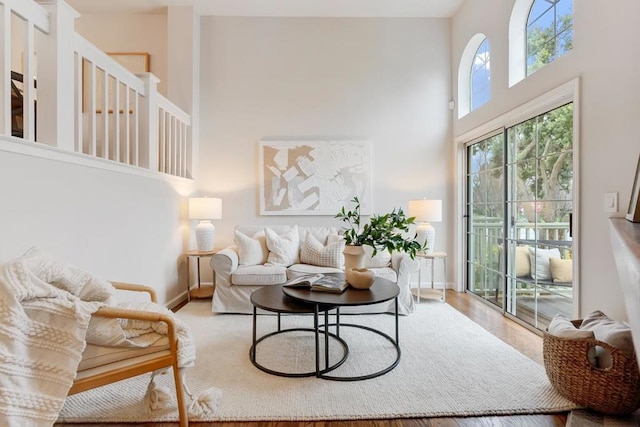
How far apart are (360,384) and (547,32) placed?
313 centimetres

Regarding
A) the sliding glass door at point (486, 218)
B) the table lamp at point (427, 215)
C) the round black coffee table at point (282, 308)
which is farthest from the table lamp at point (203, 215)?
the sliding glass door at point (486, 218)

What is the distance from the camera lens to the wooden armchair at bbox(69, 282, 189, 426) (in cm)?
135

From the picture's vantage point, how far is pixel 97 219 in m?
2.28

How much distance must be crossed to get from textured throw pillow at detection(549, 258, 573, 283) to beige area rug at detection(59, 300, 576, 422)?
694 millimetres

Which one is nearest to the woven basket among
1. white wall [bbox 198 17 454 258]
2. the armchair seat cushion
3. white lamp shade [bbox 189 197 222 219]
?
the armchair seat cushion

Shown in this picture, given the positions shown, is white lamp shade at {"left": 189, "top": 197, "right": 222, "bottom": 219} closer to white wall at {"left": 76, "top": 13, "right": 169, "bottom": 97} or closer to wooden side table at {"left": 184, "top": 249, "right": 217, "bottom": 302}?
wooden side table at {"left": 184, "top": 249, "right": 217, "bottom": 302}

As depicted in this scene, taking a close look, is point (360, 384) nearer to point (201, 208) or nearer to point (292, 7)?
point (201, 208)

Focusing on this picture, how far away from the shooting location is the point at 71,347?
125 centimetres

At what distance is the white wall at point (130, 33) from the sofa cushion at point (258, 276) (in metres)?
2.61

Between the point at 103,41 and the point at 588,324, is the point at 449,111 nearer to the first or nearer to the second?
the point at 588,324

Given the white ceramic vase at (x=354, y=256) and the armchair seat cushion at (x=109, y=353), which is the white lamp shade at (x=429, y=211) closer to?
the white ceramic vase at (x=354, y=256)

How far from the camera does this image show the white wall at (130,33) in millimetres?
3957

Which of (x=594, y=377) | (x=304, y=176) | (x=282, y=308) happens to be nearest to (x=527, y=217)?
(x=594, y=377)

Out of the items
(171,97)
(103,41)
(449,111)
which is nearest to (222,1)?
(171,97)
